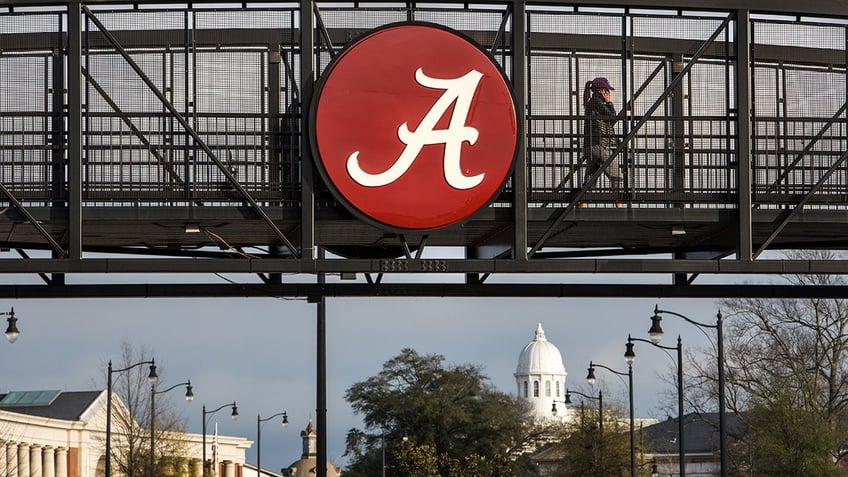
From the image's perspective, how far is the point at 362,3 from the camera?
2009cm

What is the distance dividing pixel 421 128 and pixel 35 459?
80791 millimetres

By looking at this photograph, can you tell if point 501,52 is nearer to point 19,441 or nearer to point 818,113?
point 818,113

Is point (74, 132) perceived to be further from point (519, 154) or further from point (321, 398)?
point (321, 398)

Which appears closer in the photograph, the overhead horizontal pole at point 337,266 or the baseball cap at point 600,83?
the overhead horizontal pole at point 337,266

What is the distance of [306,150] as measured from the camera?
18.7 m

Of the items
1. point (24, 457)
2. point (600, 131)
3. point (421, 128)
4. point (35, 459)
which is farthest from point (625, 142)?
point (35, 459)

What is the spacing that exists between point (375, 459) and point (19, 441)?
2282 centimetres

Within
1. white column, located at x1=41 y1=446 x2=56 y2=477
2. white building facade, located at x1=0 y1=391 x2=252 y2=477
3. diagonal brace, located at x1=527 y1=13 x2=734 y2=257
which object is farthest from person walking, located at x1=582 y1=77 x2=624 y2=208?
white column, located at x1=41 y1=446 x2=56 y2=477

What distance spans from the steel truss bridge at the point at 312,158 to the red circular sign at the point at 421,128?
41 cm

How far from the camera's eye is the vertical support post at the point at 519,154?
1891 cm

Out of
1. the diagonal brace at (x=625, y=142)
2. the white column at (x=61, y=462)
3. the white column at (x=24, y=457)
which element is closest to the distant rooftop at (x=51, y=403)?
the white column at (x=61, y=462)

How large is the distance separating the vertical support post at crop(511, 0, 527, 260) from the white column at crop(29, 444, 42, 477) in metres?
77.9

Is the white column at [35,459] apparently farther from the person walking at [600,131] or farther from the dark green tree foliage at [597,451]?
the person walking at [600,131]

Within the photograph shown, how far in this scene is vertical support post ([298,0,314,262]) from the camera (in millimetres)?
18609
